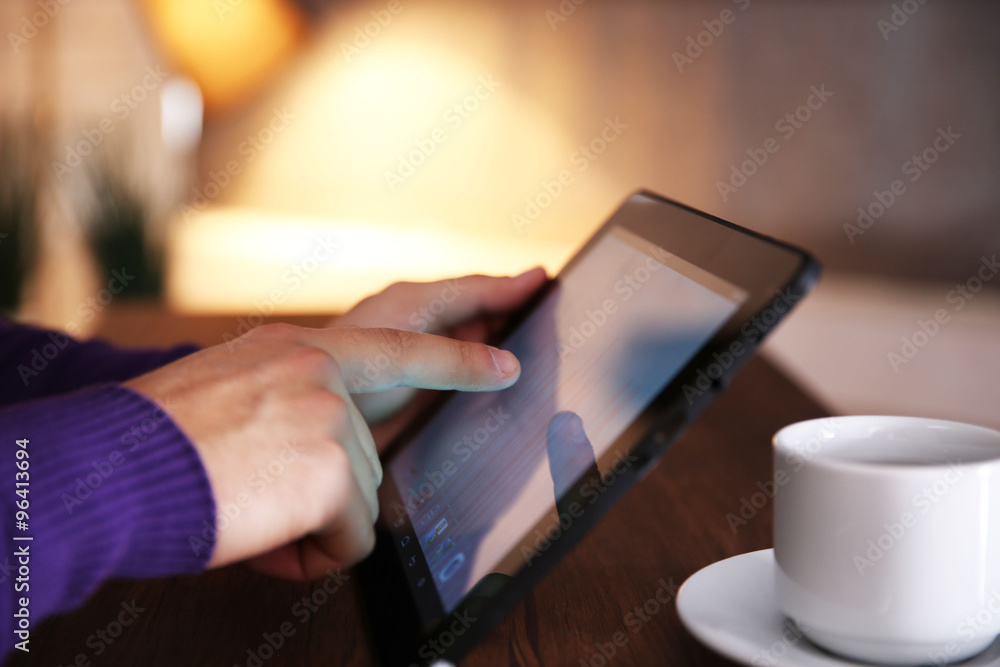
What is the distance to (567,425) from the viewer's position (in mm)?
456

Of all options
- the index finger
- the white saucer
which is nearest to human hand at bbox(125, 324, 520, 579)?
the index finger

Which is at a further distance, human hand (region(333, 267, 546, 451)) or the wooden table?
human hand (region(333, 267, 546, 451))

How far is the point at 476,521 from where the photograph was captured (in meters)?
0.46

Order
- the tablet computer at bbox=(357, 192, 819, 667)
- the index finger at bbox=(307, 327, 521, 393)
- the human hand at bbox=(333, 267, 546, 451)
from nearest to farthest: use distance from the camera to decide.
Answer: the tablet computer at bbox=(357, 192, 819, 667)
the index finger at bbox=(307, 327, 521, 393)
the human hand at bbox=(333, 267, 546, 451)

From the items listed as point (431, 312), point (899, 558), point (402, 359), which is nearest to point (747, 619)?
point (899, 558)

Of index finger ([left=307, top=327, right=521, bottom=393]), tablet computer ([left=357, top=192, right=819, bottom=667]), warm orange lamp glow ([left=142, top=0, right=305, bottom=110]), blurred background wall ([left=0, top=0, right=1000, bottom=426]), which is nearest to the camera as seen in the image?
tablet computer ([left=357, top=192, right=819, bottom=667])

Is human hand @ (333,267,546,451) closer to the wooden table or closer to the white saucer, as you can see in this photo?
the wooden table

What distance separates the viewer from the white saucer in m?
0.40

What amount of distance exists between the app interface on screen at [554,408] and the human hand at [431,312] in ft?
0.22

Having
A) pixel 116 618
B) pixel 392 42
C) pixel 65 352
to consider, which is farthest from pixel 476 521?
pixel 392 42

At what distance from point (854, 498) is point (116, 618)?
16.1 inches

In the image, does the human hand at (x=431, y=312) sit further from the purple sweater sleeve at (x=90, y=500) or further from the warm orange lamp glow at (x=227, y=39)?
the warm orange lamp glow at (x=227, y=39)

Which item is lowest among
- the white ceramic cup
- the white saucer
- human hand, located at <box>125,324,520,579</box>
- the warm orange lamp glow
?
the warm orange lamp glow

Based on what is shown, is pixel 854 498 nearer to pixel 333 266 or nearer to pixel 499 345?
pixel 499 345
